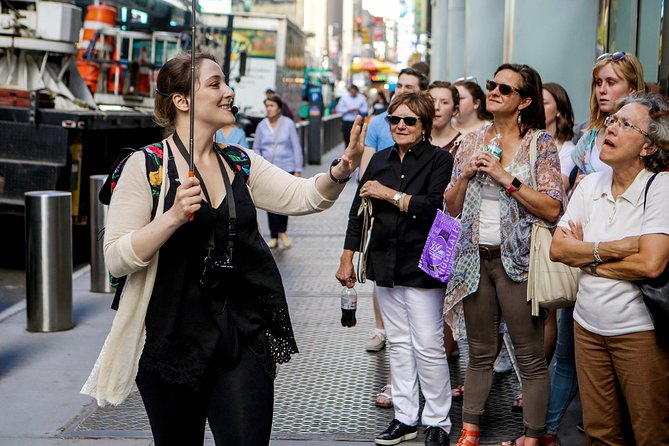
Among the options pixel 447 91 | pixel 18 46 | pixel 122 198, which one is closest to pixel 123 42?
pixel 18 46

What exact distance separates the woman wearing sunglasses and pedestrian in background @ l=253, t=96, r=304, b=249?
7.41 metres

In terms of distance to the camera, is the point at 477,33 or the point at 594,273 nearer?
the point at 594,273

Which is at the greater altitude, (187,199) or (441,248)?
(187,199)

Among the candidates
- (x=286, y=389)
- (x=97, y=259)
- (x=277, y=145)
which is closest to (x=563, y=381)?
(x=286, y=389)

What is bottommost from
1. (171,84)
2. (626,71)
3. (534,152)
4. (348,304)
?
(348,304)

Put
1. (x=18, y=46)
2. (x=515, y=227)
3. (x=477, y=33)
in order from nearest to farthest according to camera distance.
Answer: (x=515, y=227) < (x=18, y=46) < (x=477, y=33)

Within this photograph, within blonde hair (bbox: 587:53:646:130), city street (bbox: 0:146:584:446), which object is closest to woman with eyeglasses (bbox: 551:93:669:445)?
blonde hair (bbox: 587:53:646:130)

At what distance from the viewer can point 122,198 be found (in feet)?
11.5

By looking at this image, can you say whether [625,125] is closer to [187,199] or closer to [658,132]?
[658,132]

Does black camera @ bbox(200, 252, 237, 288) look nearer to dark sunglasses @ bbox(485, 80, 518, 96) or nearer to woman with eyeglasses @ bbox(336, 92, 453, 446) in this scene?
woman with eyeglasses @ bbox(336, 92, 453, 446)

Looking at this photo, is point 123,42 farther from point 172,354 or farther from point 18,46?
point 172,354

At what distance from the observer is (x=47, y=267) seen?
26.9 feet

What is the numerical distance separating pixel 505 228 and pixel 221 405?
210cm

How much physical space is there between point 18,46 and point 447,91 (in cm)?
818
